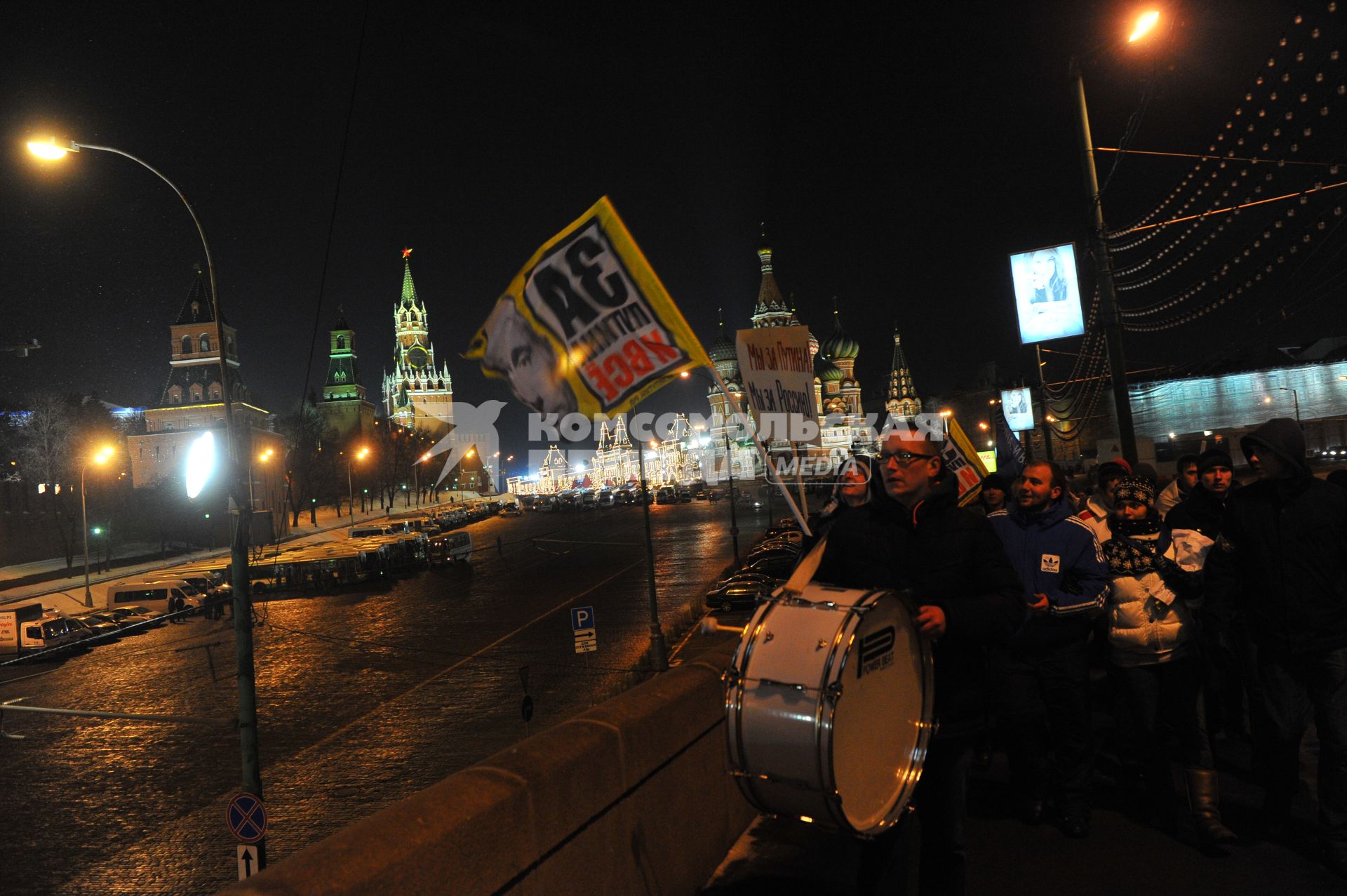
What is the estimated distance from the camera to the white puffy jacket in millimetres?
5156

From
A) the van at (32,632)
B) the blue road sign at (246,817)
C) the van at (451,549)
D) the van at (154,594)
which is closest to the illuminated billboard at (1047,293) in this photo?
the blue road sign at (246,817)

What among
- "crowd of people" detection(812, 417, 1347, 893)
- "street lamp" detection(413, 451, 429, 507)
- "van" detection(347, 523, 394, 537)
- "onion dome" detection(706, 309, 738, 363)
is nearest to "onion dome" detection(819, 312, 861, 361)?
"onion dome" detection(706, 309, 738, 363)

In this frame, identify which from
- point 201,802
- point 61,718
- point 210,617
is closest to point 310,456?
point 210,617

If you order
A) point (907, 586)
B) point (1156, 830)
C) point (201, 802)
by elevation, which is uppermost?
point (907, 586)

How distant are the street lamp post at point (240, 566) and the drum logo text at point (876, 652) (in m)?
8.64

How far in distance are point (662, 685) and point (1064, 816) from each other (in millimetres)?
2368

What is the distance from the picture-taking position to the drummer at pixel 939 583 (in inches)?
150

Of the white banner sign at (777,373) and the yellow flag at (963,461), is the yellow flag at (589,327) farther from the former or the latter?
the yellow flag at (963,461)

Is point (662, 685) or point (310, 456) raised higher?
point (310, 456)

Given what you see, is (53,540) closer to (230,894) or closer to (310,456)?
(310,456)

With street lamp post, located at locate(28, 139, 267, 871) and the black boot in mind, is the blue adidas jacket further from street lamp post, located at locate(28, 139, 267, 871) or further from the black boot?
street lamp post, located at locate(28, 139, 267, 871)

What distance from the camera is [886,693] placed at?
3.53m

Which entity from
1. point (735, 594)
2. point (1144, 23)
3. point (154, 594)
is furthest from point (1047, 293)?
point (154, 594)

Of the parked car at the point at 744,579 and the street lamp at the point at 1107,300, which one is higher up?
the street lamp at the point at 1107,300
